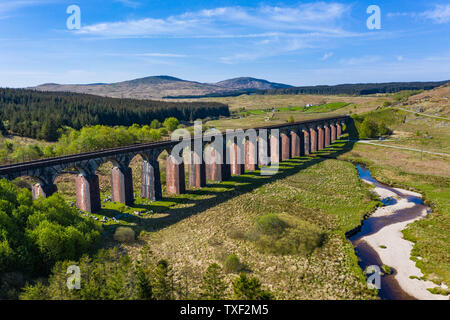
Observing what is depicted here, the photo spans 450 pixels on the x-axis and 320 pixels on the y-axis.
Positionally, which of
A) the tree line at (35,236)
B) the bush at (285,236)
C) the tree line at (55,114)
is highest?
the tree line at (55,114)

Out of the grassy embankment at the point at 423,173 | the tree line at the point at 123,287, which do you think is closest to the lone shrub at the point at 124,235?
the tree line at the point at 123,287

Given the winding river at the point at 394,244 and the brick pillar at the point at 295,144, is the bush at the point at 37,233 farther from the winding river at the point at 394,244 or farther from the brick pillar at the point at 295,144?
the brick pillar at the point at 295,144

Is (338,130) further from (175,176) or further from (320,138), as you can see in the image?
(175,176)

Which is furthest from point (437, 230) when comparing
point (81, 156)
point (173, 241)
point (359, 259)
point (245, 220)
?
point (81, 156)

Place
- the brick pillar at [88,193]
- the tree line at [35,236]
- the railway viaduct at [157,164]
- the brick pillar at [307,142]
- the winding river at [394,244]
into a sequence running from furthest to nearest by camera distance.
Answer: the brick pillar at [307,142] → the brick pillar at [88,193] → the railway viaduct at [157,164] → the winding river at [394,244] → the tree line at [35,236]

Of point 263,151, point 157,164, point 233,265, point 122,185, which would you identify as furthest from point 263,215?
point 263,151

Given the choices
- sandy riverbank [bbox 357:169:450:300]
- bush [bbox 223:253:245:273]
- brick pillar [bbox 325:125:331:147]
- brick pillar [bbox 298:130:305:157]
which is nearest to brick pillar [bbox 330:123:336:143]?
brick pillar [bbox 325:125:331:147]

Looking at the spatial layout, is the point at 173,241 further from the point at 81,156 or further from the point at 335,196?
the point at 335,196
